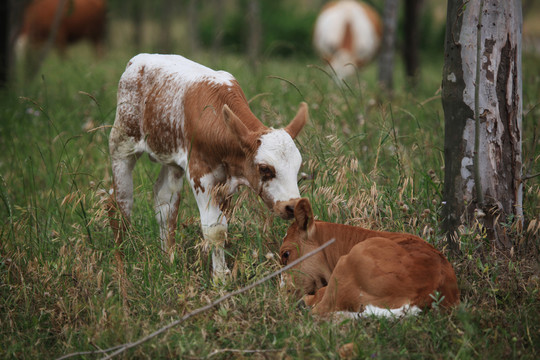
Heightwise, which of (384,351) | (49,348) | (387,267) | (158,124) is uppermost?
(158,124)

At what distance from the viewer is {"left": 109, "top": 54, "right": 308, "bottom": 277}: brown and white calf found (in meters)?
3.32

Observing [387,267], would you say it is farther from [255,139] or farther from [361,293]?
[255,139]

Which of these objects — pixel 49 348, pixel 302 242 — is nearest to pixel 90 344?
pixel 49 348

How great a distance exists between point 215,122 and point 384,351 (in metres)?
1.60

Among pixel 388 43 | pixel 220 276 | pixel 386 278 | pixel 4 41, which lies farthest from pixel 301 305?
pixel 4 41

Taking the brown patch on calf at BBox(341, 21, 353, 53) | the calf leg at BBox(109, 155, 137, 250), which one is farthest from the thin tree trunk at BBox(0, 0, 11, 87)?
the brown patch on calf at BBox(341, 21, 353, 53)

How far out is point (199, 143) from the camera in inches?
140

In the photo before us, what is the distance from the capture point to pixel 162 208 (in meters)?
4.12

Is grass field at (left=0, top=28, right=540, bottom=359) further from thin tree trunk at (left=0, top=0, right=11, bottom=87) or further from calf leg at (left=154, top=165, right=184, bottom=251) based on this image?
thin tree trunk at (left=0, top=0, right=11, bottom=87)

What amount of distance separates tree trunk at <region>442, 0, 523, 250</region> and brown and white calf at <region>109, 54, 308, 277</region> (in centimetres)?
99

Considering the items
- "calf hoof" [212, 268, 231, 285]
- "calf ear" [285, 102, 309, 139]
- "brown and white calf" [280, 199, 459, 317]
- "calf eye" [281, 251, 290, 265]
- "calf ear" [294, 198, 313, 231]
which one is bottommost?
"calf hoof" [212, 268, 231, 285]

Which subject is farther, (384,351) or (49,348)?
(49,348)

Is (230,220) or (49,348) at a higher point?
(230,220)

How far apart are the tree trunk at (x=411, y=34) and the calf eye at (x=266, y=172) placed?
607cm
